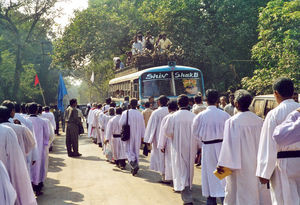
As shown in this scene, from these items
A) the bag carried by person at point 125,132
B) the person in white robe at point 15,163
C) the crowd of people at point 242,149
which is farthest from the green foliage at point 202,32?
the person in white robe at point 15,163

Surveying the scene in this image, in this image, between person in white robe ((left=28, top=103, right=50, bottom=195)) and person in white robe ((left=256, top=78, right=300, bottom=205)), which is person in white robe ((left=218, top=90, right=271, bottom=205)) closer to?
person in white robe ((left=256, top=78, right=300, bottom=205))

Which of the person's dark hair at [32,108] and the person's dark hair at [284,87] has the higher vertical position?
the person's dark hair at [284,87]

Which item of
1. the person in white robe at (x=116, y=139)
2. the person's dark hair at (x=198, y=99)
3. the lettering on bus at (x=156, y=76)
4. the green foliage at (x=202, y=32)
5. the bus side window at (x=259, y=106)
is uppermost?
the green foliage at (x=202, y=32)

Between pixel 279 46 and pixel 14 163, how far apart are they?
12.7 meters

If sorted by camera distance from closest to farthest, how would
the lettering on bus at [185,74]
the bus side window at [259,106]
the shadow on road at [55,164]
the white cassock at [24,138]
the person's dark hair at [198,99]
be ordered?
the white cassock at [24,138] → the bus side window at [259,106] → the person's dark hair at [198,99] → the shadow on road at [55,164] → the lettering on bus at [185,74]

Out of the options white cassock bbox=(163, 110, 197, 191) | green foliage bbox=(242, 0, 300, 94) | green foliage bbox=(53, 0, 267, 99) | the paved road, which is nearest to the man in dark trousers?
the paved road

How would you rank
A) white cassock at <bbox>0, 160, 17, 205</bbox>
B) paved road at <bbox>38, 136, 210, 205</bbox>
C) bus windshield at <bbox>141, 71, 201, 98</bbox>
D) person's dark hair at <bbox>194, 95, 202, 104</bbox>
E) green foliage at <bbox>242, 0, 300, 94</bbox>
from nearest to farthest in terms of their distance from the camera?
white cassock at <bbox>0, 160, 17, 205</bbox>
paved road at <bbox>38, 136, 210, 205</bbox>
person's dark hair at <bbox>194, 95, 202, 104</bbox>
green foliage at <bbox>242, 0, 300, 94</bbox>
bus windshield at <bbox>141, 71, 201, 98</bbox>

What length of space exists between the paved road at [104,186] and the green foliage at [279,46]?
6.72m

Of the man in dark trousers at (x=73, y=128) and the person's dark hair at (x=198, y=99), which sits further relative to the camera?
the man in dark trousers at (x=73, y=128)

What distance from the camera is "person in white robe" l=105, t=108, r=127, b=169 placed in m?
10.7

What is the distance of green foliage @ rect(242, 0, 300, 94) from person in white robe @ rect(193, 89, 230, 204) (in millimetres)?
9112

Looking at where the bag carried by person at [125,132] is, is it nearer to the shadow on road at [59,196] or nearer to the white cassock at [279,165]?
the shadow on road at [59,196]

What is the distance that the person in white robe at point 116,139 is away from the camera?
422 inches

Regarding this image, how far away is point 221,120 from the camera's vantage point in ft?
20.9
